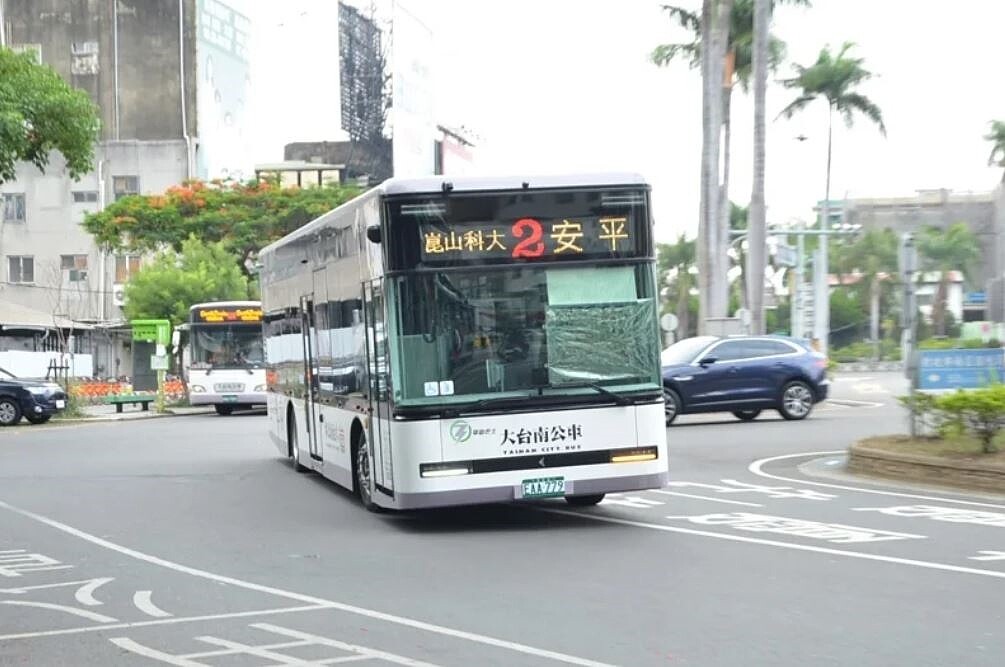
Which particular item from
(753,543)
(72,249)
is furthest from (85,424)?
(72,249)

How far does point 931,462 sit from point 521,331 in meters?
6.24

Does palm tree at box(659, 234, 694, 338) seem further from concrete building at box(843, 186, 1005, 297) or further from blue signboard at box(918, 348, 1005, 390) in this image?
blue signboard at box(918, 348, 1005, 390)

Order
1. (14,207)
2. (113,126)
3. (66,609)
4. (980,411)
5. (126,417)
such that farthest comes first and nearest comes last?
(113,126) < (14,207) < (126,417) < (980,411) < (66,609)

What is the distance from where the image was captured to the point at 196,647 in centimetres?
836

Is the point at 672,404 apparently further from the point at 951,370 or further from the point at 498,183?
the point at 498,183

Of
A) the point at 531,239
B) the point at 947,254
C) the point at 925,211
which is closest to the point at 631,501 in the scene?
the point at 531,239

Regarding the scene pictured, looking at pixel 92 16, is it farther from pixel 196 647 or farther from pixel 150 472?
pixel 196 647

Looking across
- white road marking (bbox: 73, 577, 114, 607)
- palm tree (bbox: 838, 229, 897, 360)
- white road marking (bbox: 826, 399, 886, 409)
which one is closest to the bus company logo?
white road marking (bbox: 73, 577, 114, 607)

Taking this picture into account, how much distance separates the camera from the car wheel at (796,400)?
28.9 metres

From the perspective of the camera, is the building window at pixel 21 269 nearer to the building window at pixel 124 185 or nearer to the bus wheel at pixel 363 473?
the building window at pixel 124 185

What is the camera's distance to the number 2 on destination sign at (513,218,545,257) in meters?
13.2

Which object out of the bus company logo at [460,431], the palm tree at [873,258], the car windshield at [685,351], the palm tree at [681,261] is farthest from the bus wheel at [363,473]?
the palm tree at [873,258]

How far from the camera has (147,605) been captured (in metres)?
9.89

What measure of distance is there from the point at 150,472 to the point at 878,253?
268ft
